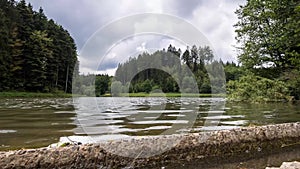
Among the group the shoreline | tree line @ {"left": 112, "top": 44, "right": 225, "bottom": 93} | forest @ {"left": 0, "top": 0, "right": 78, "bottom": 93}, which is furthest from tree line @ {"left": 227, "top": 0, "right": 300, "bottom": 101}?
forest @ {"left": 0, "top": 0, "right": 78, "bottom": 93}

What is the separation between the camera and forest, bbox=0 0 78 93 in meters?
37.0

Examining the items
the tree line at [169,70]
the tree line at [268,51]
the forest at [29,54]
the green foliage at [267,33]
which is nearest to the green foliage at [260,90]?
the tree line at [268,51]

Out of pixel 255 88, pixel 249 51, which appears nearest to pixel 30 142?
pixel 255 88

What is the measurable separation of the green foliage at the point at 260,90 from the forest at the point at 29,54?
26401 mm

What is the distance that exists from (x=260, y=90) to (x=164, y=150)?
1254 centimetres

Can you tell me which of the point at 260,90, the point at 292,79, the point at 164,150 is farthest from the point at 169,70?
the point at 292,79

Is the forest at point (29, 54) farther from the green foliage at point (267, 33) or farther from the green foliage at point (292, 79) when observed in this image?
the green foliage at point (292, 79)

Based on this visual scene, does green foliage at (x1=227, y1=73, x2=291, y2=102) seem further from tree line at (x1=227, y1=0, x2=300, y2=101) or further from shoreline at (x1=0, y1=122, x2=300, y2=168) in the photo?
shoreline at (x1=0, y1=122, x2=300, y2=168)

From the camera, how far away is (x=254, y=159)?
4328 millimetres

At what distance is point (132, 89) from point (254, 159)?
9.24ft

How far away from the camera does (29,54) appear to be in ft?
135

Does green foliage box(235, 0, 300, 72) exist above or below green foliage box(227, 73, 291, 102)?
above

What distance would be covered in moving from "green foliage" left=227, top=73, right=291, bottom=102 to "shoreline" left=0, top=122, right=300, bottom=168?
10.2m

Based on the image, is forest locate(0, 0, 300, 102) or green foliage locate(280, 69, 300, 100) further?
green foliage locate(280, 69, 300, 100)
